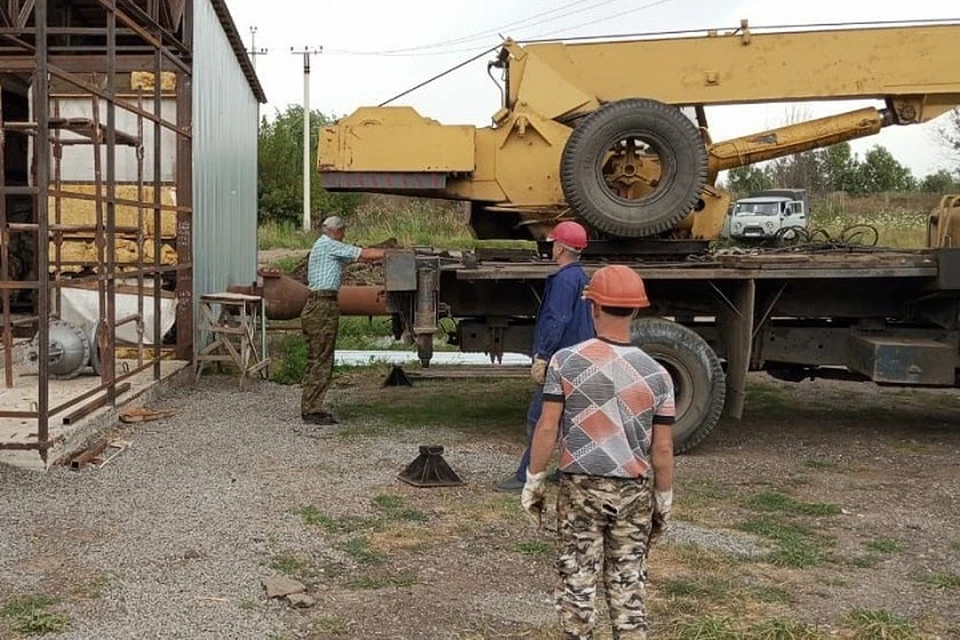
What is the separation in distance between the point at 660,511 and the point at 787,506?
3.24 metres

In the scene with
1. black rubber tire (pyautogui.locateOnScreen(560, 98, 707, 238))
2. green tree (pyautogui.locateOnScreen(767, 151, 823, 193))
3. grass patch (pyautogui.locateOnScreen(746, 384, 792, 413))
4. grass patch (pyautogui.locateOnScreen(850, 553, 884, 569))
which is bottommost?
grass patch (pyautogui.locateOnScreen(850, 553, 884, 569))

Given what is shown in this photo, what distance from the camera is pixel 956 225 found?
8.70 meters

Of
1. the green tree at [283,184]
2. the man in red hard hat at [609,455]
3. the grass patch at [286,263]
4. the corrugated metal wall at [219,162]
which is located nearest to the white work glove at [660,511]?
the man in red hard hat at [609,455]

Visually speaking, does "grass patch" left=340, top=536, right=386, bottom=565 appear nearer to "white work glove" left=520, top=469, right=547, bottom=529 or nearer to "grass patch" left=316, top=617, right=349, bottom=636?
"grass patch" left=316, top=617, right=349, bottom=636

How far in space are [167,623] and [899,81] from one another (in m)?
6.85

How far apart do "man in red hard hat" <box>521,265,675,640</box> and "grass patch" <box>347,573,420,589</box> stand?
155 centimetres

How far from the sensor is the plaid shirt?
8672mm

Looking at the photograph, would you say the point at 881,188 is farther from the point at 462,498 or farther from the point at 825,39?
the point at 462,498

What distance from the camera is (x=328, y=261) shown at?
8.74 metres

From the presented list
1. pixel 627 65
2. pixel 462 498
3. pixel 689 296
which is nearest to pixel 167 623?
pixel 462 498

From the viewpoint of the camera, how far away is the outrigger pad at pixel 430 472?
22.7 ft

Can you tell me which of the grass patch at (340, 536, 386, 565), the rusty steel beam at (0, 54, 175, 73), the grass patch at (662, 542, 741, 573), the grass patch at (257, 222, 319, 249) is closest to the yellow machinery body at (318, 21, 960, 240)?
the grass patch at (662, 542, 741, 573)

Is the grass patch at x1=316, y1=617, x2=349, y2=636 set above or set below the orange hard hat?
below

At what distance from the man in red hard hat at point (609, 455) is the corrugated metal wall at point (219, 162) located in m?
8.21
